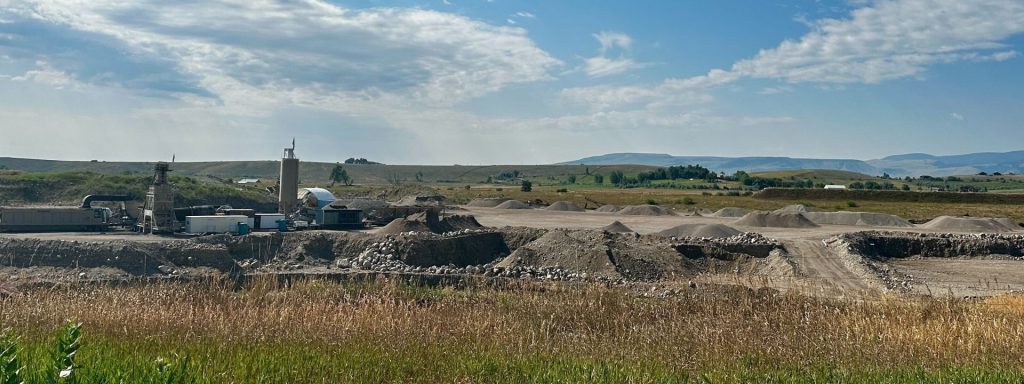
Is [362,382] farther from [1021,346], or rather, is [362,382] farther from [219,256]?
[219,256]

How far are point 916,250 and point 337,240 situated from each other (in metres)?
31.1

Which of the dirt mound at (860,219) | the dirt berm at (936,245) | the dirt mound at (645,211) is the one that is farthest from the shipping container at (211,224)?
the dirt mound at (860,219)

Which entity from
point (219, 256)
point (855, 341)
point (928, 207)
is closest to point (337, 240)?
point (219, 256)

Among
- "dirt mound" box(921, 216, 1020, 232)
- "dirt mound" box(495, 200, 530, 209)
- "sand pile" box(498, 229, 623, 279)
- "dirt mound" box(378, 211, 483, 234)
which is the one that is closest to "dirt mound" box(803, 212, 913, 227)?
"dirt mound" box(921, 216, 1020, 232)

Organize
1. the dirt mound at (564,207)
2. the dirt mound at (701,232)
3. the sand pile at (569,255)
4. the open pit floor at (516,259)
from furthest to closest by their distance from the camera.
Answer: the dirt mound at (564,207) < the dirt mound at (701,232) < the sand pile at (569,255) < the open pit floor at (516,259)

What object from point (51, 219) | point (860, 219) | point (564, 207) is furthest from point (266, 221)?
point (860, 219)

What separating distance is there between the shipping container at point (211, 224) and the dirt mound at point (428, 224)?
750 centimetres

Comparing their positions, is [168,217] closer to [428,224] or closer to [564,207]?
[428,224]

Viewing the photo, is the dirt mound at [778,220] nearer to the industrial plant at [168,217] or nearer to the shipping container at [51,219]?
the industrial plant at [168,217]

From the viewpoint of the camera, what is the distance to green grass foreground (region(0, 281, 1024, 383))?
773 centimetres

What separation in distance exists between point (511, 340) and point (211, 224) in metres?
32.3

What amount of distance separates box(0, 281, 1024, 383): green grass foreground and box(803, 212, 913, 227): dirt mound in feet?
170

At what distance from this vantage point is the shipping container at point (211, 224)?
38.6m

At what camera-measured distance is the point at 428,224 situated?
46.3 m
